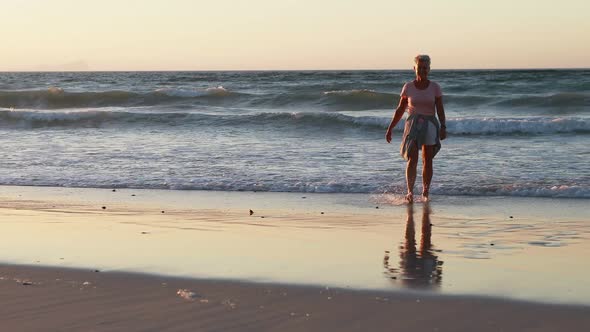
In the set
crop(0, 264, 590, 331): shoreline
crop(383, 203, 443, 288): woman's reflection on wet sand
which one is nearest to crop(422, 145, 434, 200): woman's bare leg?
crop(383, 203, 443, 288): woman's reflection on wet sand

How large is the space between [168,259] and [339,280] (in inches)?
49.4

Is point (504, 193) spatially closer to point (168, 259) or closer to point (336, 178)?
point (336, 178)

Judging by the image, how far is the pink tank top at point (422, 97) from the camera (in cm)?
918

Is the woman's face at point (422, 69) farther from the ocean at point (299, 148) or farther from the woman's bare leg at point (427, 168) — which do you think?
the ocean at point (299, 148)

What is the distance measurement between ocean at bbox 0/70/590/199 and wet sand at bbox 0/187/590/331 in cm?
147

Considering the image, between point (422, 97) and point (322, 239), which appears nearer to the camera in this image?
point (322, 239)

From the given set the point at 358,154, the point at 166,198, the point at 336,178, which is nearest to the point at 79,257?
the point at 166,198

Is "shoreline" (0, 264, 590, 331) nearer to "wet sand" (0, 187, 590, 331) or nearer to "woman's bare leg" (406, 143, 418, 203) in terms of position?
"wet sand" (0, 187, 590, 331)

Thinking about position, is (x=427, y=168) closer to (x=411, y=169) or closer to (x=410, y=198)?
(x=411, y=169)

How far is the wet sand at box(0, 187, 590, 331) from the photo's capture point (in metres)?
4.57

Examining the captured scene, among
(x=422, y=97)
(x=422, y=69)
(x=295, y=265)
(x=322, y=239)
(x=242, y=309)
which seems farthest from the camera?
(x=422, y=97)

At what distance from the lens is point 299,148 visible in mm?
14445

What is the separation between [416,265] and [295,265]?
75cm

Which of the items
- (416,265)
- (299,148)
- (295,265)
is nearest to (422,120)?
(416,265)
